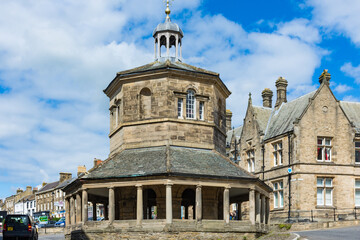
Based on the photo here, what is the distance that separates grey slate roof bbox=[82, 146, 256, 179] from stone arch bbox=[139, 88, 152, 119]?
2.17 m

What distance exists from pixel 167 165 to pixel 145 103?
18.4ft

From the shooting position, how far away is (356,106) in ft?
148

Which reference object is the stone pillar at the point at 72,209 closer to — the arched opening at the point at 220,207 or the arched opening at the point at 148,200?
the arched opening at the point at 148,200

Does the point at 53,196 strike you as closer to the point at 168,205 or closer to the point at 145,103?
the point at 145,103

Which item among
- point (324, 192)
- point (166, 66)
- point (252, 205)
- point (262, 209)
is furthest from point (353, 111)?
point (166, 66)

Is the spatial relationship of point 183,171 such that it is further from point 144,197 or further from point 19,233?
point 19,233

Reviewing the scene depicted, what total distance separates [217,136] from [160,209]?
6.22 meters

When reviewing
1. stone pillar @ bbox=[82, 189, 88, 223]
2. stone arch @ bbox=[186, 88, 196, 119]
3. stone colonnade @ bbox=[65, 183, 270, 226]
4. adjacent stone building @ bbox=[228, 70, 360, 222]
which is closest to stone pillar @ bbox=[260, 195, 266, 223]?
stone colonnade @ bbox=[65, 183, 270, 226]

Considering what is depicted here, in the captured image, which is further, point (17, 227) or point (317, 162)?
point (317, 162)

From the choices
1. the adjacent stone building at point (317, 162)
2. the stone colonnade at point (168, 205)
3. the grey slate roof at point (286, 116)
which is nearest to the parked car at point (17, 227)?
the stone colonnade at point (168, 205)

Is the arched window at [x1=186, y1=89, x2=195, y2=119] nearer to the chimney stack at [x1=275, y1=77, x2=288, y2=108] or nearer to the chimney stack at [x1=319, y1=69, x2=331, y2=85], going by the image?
the chimney stack at [x1=319, y1=69, x2=331, y2=85]

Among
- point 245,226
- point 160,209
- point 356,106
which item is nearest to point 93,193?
point 160,209

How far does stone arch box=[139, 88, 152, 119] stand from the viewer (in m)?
29.8

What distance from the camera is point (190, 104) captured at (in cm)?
3012
